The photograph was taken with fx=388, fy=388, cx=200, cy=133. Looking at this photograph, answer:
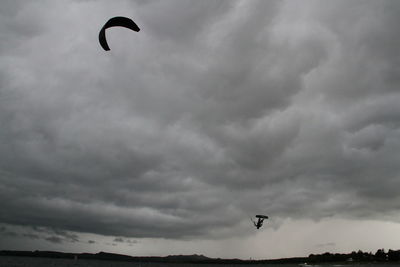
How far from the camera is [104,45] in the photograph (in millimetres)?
17281

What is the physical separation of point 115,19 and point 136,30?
45.1 inches

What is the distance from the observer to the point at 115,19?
1800 cm

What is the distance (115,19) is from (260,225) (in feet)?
143

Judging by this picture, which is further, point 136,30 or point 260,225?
point 260,225

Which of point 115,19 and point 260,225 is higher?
point 115,19

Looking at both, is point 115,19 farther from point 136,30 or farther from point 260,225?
point 260,225

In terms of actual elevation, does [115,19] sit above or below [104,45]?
above

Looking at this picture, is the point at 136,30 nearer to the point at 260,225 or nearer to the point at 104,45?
the point at 104,45

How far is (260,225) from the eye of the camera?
55.6 m

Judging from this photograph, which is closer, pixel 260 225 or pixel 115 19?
pixel 115 19

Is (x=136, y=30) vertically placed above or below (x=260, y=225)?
above

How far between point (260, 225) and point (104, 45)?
1728 inches

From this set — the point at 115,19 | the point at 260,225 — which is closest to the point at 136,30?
the point at 115,19

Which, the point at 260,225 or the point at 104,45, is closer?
the point at 104,45
